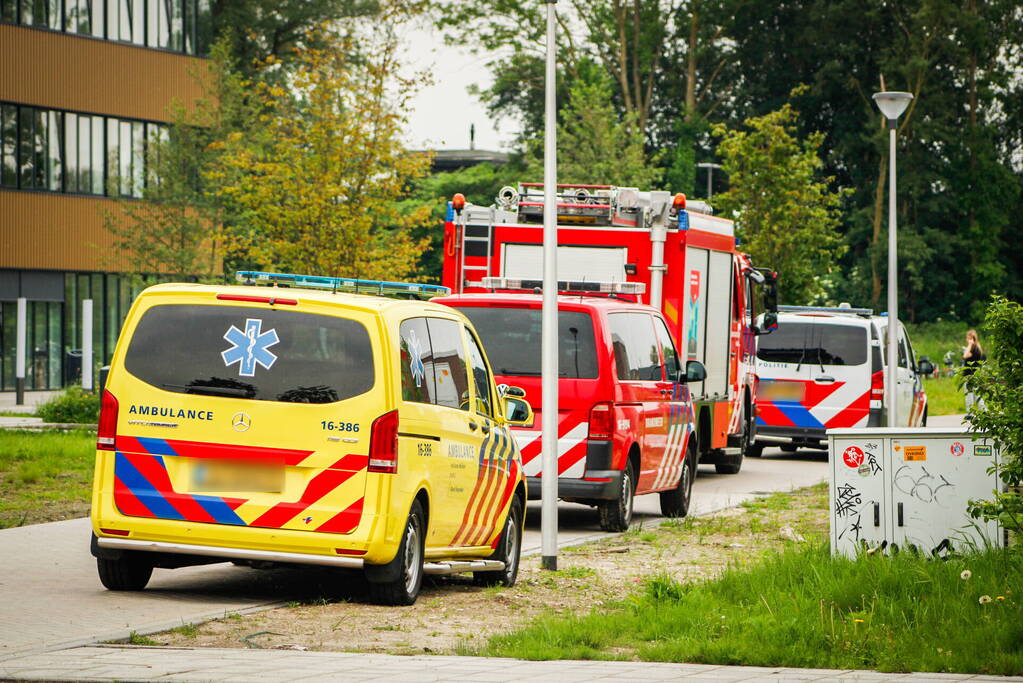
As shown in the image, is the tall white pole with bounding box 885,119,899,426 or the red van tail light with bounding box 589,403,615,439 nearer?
the red van tail light with bounding box 589,403,615,439

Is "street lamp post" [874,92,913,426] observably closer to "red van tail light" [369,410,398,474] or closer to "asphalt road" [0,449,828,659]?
"asphalt road" [0,449,828,659]

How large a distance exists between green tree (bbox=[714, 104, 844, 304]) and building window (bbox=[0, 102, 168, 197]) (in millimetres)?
14254

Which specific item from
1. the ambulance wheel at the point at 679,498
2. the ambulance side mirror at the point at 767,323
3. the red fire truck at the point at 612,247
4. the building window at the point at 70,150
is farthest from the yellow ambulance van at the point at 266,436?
the building window at the point at 70,150

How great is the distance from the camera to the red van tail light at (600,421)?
14.0 m

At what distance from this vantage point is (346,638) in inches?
340

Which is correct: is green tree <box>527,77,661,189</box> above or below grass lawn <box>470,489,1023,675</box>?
above

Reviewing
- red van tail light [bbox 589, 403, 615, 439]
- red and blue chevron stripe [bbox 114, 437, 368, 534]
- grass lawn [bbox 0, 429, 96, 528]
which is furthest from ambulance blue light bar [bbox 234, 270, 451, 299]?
grass lawn [bbox 0, 429, 96, 528]

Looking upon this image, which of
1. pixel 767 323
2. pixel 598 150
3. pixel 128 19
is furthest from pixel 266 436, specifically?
pixel 598 150

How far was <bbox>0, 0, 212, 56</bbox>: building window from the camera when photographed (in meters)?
43.5

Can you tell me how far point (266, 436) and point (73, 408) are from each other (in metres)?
19.0

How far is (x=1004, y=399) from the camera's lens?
29.0 ft

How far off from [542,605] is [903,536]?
7.76ft

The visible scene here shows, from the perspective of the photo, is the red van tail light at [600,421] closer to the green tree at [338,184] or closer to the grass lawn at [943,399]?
the green tree at [338,184]

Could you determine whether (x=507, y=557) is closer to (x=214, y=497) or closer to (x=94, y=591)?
(x=214, y=497)
